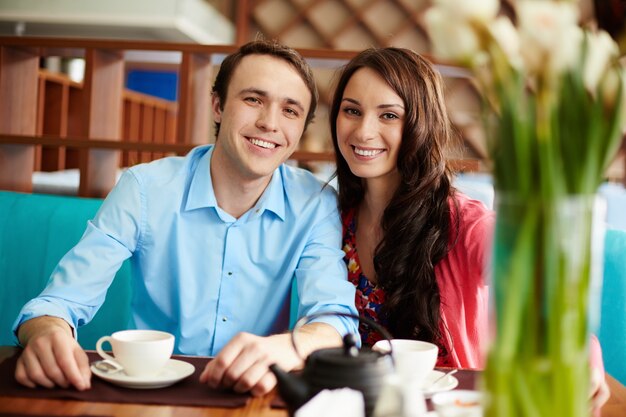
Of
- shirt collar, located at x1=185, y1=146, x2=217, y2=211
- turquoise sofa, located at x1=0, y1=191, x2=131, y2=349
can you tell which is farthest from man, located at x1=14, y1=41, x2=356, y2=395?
turquoise sofa, located at x1=0, y1=191, x2=131, y2=349

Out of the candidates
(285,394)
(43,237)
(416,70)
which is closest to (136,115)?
(43,237)

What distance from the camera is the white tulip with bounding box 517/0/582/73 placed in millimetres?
359

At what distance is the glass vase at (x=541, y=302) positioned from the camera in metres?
0.38

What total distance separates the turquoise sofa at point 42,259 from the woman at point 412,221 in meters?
0.38

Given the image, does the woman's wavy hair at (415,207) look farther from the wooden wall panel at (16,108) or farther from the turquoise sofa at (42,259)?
the wooden wall panel at (16,108)

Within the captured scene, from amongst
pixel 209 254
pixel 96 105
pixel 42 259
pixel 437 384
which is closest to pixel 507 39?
pixel 437 384

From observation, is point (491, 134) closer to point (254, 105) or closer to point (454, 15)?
point (454, 15)

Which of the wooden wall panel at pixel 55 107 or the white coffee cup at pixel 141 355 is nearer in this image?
the white coffee cup at pixel 141 355

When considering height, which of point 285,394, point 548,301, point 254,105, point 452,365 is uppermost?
point 254,105

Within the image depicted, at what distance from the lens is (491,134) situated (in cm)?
40

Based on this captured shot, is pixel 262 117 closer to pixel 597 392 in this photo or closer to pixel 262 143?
pixel 262 143

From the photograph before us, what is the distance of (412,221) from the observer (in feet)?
3.40

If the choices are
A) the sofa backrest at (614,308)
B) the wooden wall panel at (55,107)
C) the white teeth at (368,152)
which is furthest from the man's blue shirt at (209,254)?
the wooden wall panel at (55,107)

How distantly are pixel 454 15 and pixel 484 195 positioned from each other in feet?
2.96
